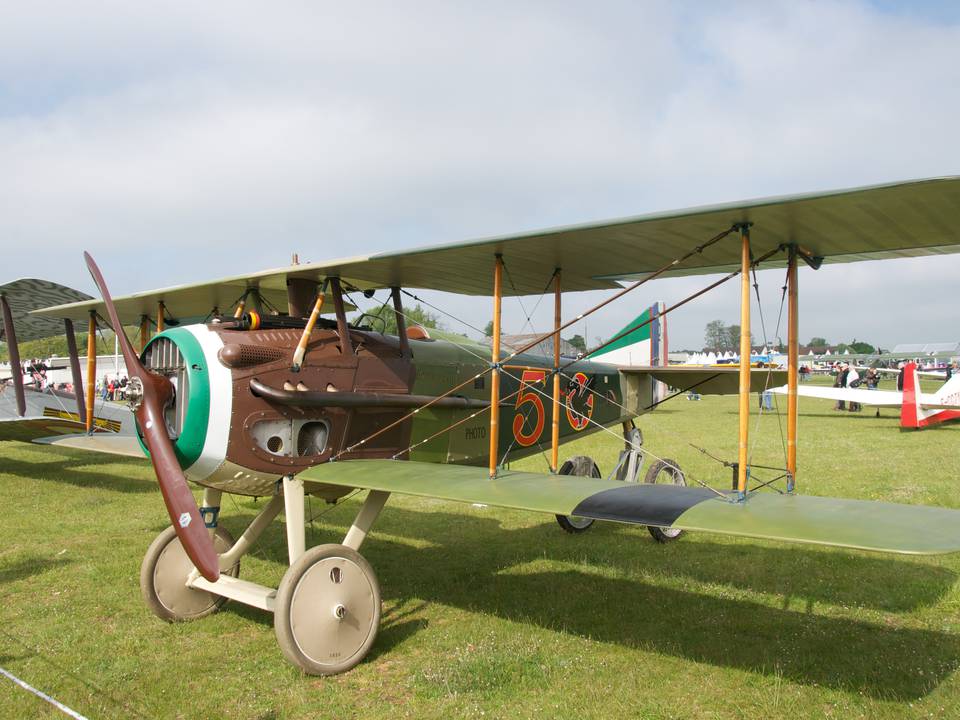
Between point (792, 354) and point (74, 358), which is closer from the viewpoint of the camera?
point (792, 354)

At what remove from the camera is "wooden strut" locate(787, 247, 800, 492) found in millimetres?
4566

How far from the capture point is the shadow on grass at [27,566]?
236 inches

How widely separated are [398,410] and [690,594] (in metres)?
2.75

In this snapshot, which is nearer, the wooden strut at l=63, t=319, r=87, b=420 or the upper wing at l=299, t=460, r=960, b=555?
the upper wing at l=299, t=460, r=960, b=555

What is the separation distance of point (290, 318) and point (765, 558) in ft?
15.8

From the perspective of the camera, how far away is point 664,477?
8.14 metres

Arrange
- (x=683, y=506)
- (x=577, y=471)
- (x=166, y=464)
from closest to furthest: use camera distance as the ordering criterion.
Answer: (x=683, y=506) < (x=166, y=464) < (x=577, y=471)

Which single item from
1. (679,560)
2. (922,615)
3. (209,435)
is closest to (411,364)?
(209,435)

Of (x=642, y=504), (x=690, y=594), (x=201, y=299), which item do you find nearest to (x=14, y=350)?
(x=201, y=299)

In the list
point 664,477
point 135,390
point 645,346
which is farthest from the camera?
point 645,346

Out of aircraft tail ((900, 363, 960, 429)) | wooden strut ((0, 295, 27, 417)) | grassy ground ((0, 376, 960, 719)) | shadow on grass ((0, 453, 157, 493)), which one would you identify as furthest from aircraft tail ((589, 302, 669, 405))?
aircraft tail ((900, 363, 960, 429))

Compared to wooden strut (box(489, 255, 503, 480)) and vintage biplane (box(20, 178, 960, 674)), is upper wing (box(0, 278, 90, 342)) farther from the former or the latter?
wooden strut (box(489, 255, 503, 480))

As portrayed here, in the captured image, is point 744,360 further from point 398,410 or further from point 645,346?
point 645,346

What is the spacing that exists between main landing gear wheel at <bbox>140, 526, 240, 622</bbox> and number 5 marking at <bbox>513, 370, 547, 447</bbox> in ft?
10.1
